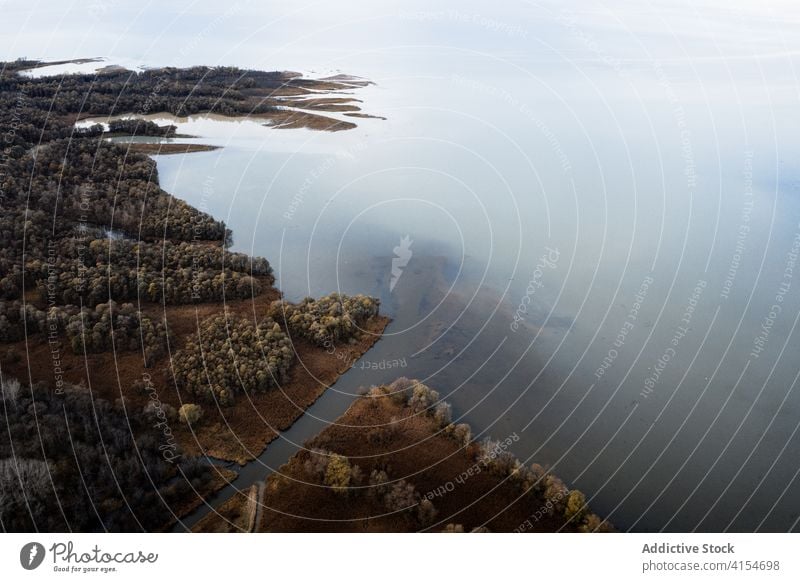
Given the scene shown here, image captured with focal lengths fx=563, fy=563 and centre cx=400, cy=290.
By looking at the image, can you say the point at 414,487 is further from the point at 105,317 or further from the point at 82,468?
the point at 105,317

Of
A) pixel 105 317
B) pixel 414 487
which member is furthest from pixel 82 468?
pixel 414 487

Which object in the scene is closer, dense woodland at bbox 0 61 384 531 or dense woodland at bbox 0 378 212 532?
dense woodland at bbox 0 378 212 532

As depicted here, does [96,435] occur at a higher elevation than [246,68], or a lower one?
lower

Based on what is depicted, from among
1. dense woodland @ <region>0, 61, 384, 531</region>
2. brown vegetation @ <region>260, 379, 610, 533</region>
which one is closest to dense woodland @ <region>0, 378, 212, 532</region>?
dense woodland @ <region>0, 61, 384, 531</region>

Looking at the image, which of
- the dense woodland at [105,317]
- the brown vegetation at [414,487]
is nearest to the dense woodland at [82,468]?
the dense woodland at [105,317]

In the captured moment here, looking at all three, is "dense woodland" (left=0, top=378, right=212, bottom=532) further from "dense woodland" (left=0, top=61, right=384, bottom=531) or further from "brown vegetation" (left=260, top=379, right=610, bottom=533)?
"brown vegetation" (left=260, top=379, right=610, bottom=533)

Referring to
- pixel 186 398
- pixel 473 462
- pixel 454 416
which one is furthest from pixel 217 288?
pixel 473 462

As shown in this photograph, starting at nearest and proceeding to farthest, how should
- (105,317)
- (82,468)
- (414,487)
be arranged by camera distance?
(82,468) → (414,487) → (105,317)

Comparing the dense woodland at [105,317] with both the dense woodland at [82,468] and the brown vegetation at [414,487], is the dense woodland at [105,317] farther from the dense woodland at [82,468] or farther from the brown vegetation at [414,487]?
the brown vegetation at [414,487]

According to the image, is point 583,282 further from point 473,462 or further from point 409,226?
point 473,462

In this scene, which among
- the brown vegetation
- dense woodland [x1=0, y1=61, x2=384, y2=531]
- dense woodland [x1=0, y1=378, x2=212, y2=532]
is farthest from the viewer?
the brown vegetation

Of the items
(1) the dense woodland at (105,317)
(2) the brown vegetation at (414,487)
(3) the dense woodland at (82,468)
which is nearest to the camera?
(3) the dense woodland at (82,468)
